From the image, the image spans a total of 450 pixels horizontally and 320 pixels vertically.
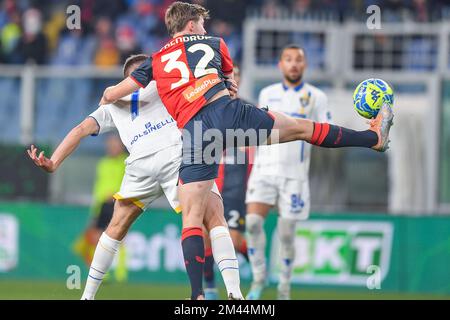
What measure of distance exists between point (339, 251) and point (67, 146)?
5.92m

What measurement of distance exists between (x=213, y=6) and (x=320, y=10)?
5.83ft

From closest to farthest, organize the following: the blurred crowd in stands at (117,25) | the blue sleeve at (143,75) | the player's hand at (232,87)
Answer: the blue sleeve at (143,75) < the player's hand at (232,87) < the blurred crowd in stands at (117,25)

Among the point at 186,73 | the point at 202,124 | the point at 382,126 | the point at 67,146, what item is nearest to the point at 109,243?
the point at 67,146

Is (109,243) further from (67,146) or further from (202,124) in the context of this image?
(202,124)

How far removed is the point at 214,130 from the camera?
26.6ft

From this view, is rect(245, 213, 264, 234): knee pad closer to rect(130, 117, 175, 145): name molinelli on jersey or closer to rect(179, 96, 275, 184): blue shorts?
rect(130, 117, 175, 145): name molinelli on jersey

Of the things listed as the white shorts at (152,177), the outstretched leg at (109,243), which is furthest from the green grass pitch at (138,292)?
the white shorts at (152,177)

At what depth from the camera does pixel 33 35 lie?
1845 cm

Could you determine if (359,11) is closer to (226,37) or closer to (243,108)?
(226,37)

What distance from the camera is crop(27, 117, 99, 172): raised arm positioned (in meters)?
8.47

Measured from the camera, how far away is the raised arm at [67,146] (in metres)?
8.47

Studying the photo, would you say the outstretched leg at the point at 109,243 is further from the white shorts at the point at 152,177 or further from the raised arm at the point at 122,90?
the raised arm at the point at 122,90

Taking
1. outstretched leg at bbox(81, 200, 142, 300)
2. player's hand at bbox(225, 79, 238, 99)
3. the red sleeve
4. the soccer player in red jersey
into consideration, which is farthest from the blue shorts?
outstretched leg at bbox(81, 200, 142, 300)
